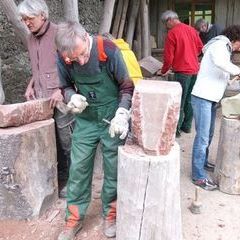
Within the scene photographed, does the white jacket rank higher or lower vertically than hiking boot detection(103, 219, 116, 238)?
higher

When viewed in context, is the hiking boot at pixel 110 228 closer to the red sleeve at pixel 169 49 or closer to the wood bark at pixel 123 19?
the red sleeve at pixel 169 49

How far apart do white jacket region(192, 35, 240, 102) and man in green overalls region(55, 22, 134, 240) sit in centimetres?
129

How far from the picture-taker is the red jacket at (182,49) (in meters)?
5.47

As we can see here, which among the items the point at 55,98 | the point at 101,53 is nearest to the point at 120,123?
the point at 101,53

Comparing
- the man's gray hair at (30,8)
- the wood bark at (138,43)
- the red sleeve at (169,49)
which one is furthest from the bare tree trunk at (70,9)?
the wood bark at (138,43)

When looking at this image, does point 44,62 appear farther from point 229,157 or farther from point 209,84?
point 229,157

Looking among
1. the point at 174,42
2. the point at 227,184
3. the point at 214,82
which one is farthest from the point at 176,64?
the point at 227,184

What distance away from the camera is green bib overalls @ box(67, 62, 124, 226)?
9.26ft

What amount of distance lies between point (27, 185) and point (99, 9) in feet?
15.6

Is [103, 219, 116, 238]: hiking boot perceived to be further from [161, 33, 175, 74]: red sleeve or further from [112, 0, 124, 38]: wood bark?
[112, 0, 124, 38]: wood bark

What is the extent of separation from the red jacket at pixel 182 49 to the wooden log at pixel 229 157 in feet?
5.66

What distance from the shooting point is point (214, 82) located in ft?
12.8

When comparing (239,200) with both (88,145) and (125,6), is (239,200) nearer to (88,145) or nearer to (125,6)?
(88,145)

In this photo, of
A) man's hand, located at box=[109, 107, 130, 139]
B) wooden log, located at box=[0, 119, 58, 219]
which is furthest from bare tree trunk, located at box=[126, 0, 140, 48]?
man's hand, located at box=[109, 107, 130, 139]
